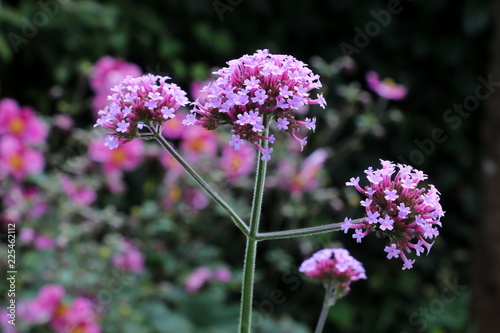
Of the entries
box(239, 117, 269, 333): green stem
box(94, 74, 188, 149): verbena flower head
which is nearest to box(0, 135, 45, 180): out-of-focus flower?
box(94, 74, 188, 149): verbena flower head

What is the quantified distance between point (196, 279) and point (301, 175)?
626 millimetres

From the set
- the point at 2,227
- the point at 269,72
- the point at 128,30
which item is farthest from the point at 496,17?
the point at 269,72

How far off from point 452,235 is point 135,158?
2104mm

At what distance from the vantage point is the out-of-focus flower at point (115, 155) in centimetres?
251

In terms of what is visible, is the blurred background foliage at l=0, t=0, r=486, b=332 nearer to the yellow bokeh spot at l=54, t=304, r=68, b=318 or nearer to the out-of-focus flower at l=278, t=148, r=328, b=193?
the out-of-focus flower at l=278, t=148, r=328, b=193

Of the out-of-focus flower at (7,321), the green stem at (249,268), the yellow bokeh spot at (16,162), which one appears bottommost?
the green stem at (249,268)

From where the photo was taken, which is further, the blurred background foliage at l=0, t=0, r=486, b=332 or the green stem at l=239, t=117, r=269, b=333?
the blurred background foliage at l=0, t=0, r=486, b=332

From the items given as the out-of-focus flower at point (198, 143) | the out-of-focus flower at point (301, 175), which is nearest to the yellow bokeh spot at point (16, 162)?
the out-of-focus flower at point (198, 143)

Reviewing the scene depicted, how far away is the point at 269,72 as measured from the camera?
88 cm

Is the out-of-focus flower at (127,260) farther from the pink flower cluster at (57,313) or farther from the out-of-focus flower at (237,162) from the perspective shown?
the out-of-focus flower at (237,162)

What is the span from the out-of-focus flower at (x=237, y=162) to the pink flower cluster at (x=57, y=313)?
0.81m

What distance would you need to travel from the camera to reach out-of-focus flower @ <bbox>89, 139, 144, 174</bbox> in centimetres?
251

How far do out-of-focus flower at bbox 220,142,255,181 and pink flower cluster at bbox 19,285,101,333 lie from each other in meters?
0.81

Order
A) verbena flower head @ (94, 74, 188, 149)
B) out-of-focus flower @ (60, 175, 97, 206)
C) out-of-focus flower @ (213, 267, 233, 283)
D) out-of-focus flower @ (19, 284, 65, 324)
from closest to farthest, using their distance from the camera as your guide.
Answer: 1. verbena flower head @ (94, 74, 188, 149)
2. out-of-focus flower @ (19, 284, 65, 324)
3. out-of-focus flower @ (60, 175, 97, 206)
4. out-of-focus flower @ (213, 267, 233, 283)
